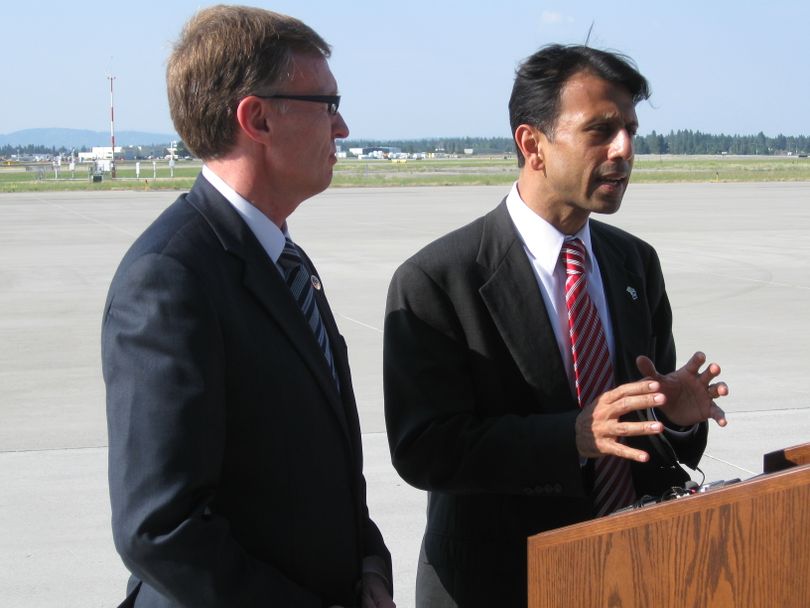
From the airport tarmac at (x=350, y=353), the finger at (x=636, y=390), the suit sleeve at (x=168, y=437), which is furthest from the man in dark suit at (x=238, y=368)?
the airport tarmac at (x=350, y=353)

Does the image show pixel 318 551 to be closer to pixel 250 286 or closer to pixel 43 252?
pixel 250 286

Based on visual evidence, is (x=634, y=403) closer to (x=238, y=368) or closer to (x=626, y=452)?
(x=626, y=452)

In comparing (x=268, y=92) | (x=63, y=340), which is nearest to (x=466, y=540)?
(x=268, y=92)

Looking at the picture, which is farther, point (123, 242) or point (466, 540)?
point (123, 242)

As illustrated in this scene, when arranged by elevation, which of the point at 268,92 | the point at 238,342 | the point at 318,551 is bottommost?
the point at 318,551

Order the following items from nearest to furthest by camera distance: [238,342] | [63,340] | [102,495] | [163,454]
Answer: [163,454] → [238,342] → [102,495] → [63,340]

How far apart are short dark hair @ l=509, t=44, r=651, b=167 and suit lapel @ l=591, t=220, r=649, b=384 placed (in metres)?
0.34

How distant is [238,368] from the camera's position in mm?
1875

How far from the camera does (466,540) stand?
2484mm

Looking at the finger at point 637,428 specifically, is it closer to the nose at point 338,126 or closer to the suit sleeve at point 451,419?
the suit sleeve at point 451,419

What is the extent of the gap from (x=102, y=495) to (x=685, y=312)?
7.31m

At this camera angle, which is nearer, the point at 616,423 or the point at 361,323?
the point at 616,423

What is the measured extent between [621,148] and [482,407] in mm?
721

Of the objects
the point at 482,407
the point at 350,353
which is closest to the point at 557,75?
the point at 482,407
